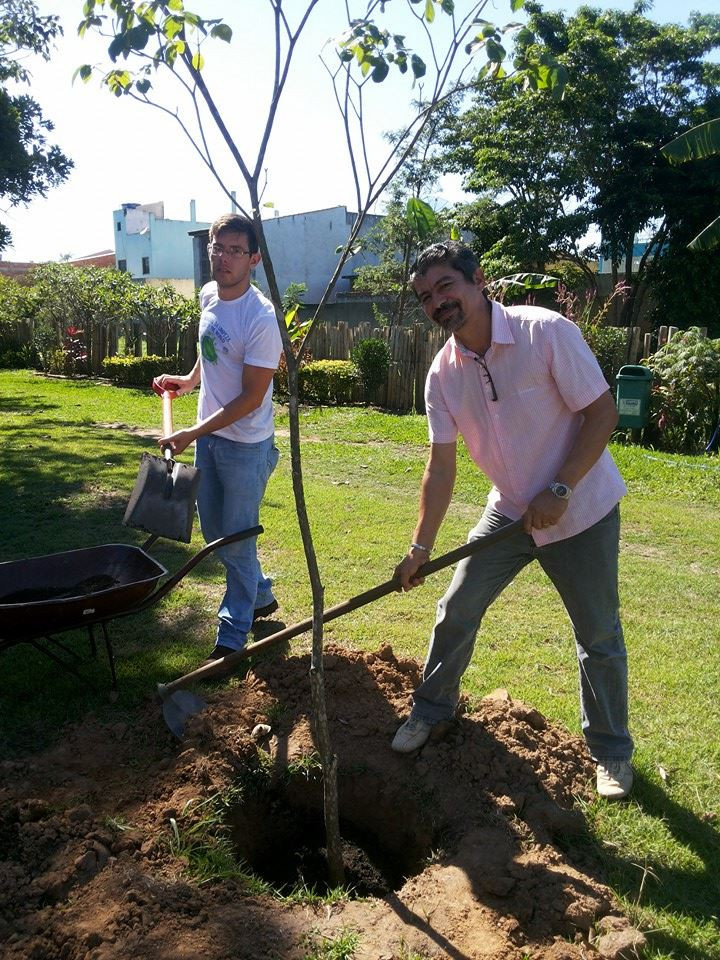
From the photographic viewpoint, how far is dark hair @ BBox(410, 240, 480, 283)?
2.83 meters

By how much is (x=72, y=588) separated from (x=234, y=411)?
3.98 feet

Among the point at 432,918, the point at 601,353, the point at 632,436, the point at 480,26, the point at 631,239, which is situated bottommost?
the point at 432,918

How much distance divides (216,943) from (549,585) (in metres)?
3.67

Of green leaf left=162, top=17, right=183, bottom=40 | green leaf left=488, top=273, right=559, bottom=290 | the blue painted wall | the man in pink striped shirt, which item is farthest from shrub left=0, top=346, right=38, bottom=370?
the blue painted wall

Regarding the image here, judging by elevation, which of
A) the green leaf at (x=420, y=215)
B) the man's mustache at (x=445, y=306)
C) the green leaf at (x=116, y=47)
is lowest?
the man's mustache at (x=445, y=306)

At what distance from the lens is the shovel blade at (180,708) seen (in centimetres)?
347

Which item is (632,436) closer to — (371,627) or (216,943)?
(371,627)

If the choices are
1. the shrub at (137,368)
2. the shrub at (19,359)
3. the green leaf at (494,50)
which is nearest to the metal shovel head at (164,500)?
the green leaf at (494,50)

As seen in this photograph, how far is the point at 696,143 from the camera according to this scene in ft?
55.9

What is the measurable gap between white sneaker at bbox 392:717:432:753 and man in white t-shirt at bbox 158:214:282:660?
1.11 m

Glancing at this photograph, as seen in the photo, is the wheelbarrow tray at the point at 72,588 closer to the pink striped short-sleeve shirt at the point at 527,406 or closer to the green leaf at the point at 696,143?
the pink striped short-sleeve shirt at the point at 527,406

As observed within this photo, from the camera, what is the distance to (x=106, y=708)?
3787 millimetres

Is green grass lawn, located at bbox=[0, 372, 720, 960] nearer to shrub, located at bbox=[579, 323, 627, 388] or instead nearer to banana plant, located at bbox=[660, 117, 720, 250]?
shrub, located at bbox=[579, 323, 627, 388]

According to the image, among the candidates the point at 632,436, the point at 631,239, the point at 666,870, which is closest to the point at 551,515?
the point at 666,870
